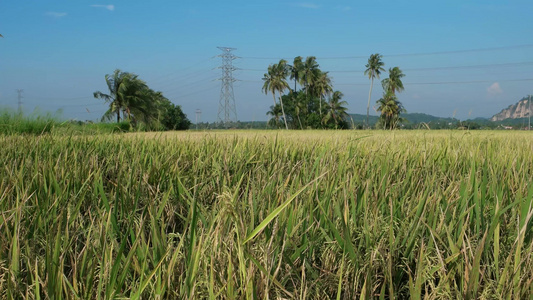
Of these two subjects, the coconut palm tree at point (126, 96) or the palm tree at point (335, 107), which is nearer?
the coconut palm tree at point (126, 96)

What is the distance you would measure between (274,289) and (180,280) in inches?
7.9

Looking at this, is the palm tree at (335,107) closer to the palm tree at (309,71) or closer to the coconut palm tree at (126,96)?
the palm tree at (309,71)

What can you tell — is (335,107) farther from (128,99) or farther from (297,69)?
(128,99)

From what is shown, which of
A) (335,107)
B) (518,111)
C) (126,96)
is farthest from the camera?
(518,111)

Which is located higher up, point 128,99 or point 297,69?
point 297,69

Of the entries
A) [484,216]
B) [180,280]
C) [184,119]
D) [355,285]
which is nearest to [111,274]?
[180,280]

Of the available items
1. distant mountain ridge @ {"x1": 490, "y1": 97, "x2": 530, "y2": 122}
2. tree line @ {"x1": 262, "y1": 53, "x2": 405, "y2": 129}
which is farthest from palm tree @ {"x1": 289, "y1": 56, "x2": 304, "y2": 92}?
distant mountain ridge @ {"x1": 490, "y1": 97, "x2": 530, "y2": 122}

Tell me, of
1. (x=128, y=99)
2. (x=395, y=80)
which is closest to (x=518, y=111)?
(x=395, y=80)

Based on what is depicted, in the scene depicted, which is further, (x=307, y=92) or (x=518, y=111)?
(x=518, y=111)

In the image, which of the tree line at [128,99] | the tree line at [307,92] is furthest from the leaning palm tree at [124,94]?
the tree line at [307,92]

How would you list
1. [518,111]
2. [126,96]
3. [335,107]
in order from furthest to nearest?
[518,111]
[335,107]
[126,96]

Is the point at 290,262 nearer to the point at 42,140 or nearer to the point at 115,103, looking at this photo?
the point at 42,140

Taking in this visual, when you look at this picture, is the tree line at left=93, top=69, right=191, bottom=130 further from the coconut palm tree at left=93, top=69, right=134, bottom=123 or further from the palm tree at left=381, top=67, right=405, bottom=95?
the palm tree at left=381, top=67, right=405, bottom=95

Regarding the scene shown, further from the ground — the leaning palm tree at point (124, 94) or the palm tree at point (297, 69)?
the palm tree at point (297, 69)
